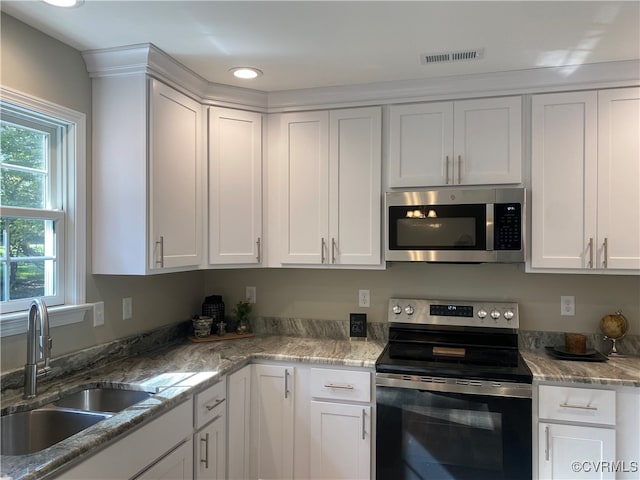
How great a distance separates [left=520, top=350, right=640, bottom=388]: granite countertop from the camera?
2.02 meters

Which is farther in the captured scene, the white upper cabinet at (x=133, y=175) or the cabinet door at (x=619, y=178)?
the cabinet door at (x=619, y=178)

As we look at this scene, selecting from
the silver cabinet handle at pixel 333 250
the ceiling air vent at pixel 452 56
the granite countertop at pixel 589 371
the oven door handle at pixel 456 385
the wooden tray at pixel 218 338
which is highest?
the ceiling air vent at pixel 452 56

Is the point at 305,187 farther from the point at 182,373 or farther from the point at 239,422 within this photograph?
the point at 239,422

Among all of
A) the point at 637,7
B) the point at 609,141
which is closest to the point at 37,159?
the point at 637,7

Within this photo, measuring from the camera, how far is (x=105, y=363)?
221cm

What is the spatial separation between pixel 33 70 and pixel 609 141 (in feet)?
8.74

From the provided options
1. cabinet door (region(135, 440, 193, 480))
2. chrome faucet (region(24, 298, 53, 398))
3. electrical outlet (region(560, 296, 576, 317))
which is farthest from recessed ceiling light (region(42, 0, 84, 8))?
electrical outlet (region(560, 296, 576, 317))

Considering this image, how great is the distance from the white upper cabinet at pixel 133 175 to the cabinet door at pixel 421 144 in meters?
1.20

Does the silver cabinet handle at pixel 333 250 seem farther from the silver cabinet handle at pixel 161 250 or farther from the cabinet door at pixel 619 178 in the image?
the cabinet door at pixel 619 178

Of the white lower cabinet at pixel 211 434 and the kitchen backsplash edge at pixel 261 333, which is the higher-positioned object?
the kitchen backsplash edge at pixel 261 333

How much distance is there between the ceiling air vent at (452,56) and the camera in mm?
2096

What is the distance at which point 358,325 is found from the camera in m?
2.81

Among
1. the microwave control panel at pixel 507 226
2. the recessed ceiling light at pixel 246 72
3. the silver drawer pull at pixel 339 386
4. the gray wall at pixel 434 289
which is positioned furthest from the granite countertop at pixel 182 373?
the recessed ceiling light at pixel 246 72

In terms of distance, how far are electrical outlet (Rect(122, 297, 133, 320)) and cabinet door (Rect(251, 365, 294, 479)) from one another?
2.38 ft
